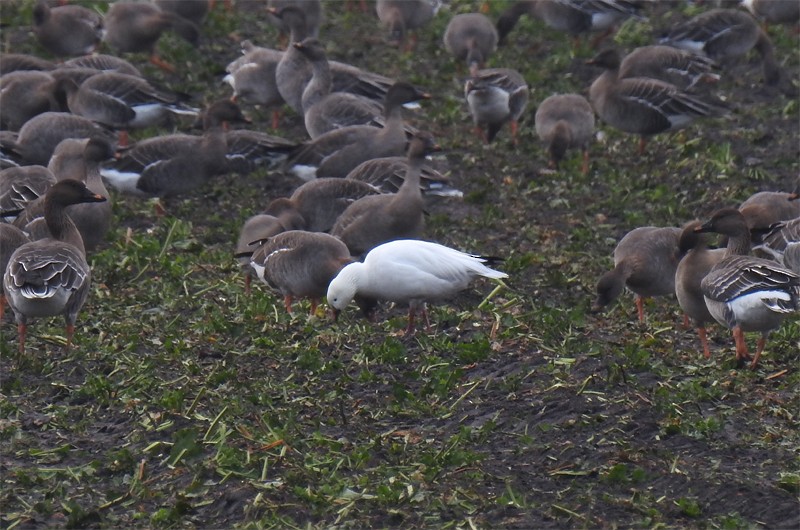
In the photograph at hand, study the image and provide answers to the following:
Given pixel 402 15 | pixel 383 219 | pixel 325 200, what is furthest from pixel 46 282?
pixel 402 15

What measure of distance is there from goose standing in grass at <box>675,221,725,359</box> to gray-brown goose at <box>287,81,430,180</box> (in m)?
4.24

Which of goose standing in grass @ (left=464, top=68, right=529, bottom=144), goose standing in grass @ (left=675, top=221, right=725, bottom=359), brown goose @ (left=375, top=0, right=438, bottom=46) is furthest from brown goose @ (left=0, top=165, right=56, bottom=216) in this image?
brown goose @ (left=375, top=0, right=438, bottom=46)

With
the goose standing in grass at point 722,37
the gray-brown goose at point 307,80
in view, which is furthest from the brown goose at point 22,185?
the goose standing in grass at point 722,37

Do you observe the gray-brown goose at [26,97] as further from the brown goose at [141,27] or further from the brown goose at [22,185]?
the brown goose at [22,185]

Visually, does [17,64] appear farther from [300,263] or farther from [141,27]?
[300,263]

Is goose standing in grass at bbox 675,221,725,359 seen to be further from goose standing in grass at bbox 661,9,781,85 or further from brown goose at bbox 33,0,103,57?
brown goose at bbox 33,0,103,57

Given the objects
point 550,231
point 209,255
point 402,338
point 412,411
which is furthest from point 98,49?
point 412,411

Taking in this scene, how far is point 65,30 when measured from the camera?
1828 centimetres

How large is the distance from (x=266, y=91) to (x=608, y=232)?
18.5 feet

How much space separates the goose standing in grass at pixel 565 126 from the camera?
14719 mm

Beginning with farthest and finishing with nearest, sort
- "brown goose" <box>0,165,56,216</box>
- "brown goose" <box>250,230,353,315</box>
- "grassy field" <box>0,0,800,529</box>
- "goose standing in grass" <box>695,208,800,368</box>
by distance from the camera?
"brown goose" <box>0,165,56,216</box>
"brown goose" <box>250,230,353,315</box>
"goose standing in grass" <box>695,208,800,368</box>
"grassy field" <box>0,0,800,529</box>

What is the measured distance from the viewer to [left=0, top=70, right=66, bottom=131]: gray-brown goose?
51.2ft

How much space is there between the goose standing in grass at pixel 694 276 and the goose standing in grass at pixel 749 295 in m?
0.29

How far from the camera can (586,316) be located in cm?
1097
